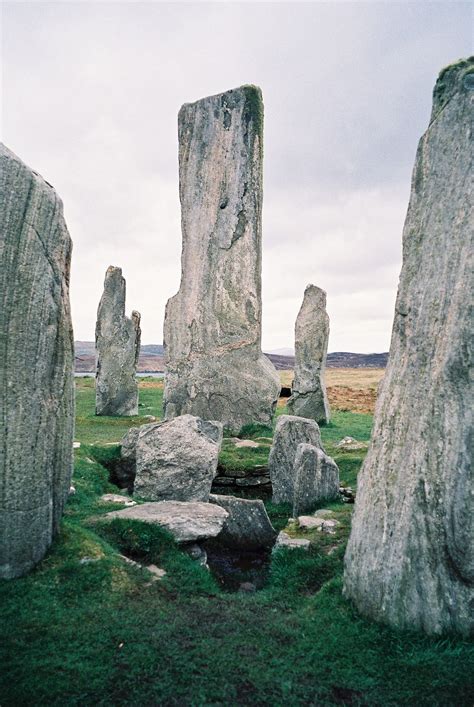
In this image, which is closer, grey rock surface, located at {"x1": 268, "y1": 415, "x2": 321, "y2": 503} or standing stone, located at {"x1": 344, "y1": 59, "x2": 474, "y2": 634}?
standing stone, located at {"x1": 344, "y1": 59, "x2": 474, "y2": 634}

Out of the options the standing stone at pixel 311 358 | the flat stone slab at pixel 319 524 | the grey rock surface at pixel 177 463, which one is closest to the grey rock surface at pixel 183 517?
the grey rock surface at pixel 177 463

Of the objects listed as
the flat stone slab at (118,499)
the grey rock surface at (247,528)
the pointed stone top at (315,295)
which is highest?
the pointed stone top at (315,295)

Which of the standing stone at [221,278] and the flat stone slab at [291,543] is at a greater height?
the standing stone at [221,278]

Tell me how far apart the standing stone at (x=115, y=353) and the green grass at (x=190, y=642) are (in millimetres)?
11182

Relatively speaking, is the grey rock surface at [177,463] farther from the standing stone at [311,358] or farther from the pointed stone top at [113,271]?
the pointed stone top at [113,271]

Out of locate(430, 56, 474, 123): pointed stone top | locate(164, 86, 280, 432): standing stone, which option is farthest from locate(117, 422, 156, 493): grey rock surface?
locate(430, 56, 474, 123): pointed stone top

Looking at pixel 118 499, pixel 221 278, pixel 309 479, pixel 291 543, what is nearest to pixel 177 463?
pixel 118 499

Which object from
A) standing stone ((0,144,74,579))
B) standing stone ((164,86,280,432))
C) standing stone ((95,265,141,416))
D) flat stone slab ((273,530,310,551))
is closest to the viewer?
standing stone ((0,144,74,579))

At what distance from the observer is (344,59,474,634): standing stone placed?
136 inches

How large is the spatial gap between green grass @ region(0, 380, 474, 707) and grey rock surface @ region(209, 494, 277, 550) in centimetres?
113

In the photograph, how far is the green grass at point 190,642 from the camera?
2.96 m

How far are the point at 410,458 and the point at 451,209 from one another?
1.81 m

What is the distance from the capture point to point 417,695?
2969 mm

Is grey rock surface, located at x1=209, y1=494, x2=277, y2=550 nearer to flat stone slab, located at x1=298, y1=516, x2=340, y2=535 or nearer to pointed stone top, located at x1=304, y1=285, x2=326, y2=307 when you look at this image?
flat stone slab, located at x1=298, y1=516, x2=340, y2=535
